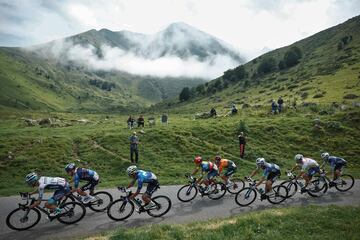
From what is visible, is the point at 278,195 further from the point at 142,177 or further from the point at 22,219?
the point at 22,219

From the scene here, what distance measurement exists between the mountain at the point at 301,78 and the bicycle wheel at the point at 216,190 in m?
56.8

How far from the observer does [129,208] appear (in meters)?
17.8

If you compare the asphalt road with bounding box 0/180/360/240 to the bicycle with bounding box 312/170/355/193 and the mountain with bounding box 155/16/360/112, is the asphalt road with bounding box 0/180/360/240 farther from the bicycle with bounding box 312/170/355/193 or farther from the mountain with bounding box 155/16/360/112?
the mountain with bounding box 155/16/360/112

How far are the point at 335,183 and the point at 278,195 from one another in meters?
5.35

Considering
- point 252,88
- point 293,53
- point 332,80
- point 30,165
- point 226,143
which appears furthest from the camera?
point 293,53

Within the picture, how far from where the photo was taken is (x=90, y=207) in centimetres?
1808

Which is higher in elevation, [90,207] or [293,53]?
[293,53]

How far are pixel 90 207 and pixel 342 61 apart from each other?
4985 inches

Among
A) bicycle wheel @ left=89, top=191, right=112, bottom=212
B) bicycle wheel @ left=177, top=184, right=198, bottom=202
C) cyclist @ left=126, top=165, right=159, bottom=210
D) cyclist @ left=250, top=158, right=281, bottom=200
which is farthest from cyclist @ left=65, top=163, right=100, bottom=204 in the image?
cyclist @ left=250, top=158, right=281, bottom=200

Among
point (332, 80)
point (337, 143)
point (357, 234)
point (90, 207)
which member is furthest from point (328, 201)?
point (332, 80)

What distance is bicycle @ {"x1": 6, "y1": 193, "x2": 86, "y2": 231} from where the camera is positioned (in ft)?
51.3

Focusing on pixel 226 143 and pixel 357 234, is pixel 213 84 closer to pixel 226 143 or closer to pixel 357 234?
pixel 226 143

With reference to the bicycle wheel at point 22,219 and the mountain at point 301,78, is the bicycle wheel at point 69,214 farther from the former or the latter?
Result: the mountain at point 301,78

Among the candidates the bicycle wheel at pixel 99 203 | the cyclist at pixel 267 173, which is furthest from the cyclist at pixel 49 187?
the cyclist at pixel 267 173
